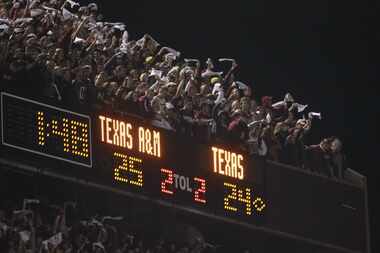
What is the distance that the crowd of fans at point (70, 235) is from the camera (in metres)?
20.1

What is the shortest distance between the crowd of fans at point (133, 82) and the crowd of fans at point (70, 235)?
150cm

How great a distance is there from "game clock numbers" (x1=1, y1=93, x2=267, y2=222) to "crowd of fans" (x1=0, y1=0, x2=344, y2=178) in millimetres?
247

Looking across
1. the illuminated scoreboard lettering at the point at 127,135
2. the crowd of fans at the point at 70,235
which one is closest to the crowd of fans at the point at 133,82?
the illuminated scoreboard lettering at the point at 127,135

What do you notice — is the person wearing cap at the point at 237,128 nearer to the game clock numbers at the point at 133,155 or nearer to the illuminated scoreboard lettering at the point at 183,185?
the game clock numbers at the point at 133,155

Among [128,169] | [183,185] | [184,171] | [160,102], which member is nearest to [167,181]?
[183,185]

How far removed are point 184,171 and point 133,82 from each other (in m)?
1.47

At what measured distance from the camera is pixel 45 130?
69.2ft

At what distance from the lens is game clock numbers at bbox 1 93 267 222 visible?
20875mm

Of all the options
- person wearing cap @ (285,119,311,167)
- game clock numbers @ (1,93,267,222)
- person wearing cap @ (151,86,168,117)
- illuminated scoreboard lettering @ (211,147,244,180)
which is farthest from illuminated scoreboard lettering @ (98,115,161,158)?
person wearing cap @ (285,119,311,167)

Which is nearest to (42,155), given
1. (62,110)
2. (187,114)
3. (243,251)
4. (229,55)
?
(62,110)

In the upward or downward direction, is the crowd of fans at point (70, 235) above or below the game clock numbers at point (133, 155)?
below

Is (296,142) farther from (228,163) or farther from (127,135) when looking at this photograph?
(127,135)

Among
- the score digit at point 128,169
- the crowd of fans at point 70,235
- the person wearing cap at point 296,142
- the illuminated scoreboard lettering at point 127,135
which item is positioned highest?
the person wearing cap at point 296,142

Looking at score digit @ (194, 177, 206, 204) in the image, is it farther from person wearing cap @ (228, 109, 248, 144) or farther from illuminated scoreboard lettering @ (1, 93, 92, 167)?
illuminated scoreboard lettering @ (1, 93, 92, 167)
